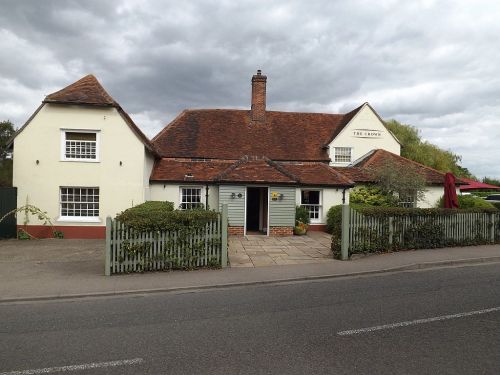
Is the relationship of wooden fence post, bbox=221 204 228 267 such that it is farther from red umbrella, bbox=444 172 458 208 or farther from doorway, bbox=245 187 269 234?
red umbrella, bbox=444 172 458 208

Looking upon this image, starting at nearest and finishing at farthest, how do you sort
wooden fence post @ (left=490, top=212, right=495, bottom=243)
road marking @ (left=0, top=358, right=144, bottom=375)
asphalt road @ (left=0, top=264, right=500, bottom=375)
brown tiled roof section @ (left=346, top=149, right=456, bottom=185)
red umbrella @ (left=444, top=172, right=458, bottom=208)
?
1. road marking @ (left=0, top=358, right=144, bottom=375)
2. asphalt road @ (left=0, top=264, right=500, bottom=375)
3. wooden fence post @ (left=490, top=212, right=495, bottom=243)
4. red umbrella @ (left=444, top=172, right=458, bottom=208)
5. brown tiled roof section @ (left=346, top=149, right=456, bottom=185)

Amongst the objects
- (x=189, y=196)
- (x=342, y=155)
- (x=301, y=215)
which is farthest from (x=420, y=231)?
(x=342, y=155)

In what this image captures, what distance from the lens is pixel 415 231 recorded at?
12.9 m

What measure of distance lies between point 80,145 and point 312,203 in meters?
12.0

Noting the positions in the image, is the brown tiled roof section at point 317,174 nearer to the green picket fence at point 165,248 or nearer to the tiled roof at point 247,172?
the tiled roof at point 247,172

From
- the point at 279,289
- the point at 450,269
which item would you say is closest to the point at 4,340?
the point at 279,289

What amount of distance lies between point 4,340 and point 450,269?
10320mm

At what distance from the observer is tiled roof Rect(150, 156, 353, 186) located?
1820 centimetres

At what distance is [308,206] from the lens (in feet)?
66.4

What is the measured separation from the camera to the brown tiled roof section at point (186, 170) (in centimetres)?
1953

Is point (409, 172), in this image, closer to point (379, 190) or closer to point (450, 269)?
point (379, 190)

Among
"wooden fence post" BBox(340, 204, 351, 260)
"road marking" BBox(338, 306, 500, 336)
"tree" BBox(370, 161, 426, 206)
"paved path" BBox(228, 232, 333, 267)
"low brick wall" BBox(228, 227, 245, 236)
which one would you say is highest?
"tree" BBox(370, 161, 426, 206)

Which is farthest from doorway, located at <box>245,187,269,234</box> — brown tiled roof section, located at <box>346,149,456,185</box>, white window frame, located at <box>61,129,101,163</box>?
white window frame, located at <box>61,129,101,163</box>

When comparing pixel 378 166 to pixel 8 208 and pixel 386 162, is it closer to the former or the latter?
pixel 386 162
